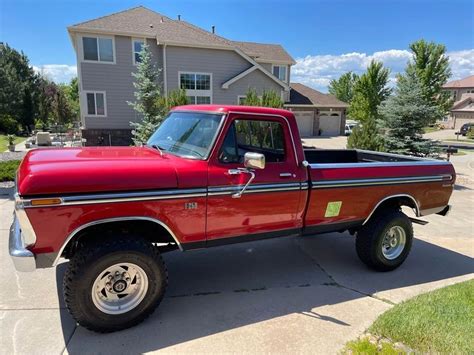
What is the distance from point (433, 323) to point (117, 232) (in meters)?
3.27

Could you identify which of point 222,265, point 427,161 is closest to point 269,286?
point 222,265

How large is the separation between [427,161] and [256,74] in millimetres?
20244

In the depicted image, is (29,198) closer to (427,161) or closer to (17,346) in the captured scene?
(17,346)

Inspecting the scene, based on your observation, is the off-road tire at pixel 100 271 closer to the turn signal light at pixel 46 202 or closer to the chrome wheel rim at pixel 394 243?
the turn signal light at pixel 46 202

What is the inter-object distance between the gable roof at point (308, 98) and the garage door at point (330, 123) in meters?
1.10

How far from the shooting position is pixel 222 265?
16.0ft

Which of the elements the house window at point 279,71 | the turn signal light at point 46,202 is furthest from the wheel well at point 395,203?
the house window at point 279,71

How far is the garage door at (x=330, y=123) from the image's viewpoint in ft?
116

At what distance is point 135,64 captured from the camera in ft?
68.4

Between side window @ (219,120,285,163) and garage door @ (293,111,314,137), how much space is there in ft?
101

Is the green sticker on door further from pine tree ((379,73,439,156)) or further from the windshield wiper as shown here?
pine tree ((379,73,439,156))

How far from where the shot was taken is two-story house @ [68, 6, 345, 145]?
2006 cm

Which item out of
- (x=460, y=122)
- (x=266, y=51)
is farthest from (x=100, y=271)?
(x=460, y=122)

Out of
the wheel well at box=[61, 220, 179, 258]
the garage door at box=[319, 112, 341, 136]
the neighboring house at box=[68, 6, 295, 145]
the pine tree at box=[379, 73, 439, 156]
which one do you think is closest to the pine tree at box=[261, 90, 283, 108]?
the pine tree at box=[379, 73, 439, 156]
